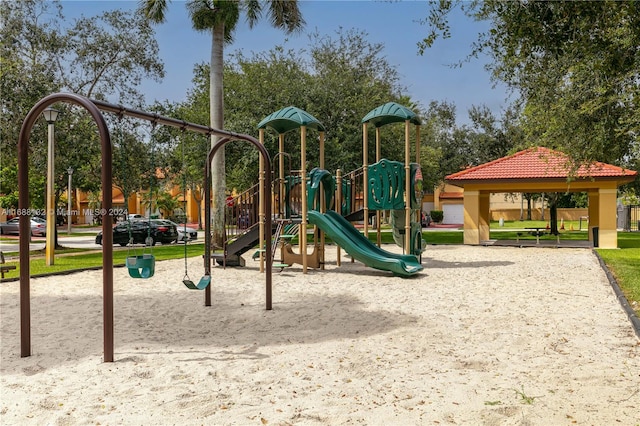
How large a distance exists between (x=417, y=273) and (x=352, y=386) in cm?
863

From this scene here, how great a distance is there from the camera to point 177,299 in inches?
378

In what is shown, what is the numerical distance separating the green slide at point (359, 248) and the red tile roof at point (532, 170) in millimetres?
9949

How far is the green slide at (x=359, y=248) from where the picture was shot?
1238 cm

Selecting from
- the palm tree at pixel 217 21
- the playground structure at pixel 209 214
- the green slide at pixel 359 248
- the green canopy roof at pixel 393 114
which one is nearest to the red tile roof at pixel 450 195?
the palm tree at pixel 217 21

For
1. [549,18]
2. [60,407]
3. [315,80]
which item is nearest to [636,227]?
[315,80]

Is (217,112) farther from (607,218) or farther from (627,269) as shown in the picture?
(607,218)

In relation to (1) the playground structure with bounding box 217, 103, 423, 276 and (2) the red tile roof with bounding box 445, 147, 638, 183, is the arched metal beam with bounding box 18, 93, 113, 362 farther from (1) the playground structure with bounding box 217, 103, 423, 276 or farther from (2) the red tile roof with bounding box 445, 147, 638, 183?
(2) the red tile roof with bounding box 445, 147, 638, 183

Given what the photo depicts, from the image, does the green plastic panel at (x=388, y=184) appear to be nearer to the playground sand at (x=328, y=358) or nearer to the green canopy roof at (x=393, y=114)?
the green canopy roof at (x=393, y=114)

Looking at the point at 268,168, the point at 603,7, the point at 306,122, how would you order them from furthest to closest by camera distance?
1. the point at 306,122
2. the point at 268,168
3. the point at 603,7

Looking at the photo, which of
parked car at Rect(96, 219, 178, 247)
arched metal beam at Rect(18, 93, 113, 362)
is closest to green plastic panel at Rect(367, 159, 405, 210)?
arched metal beam at Rect(18, 93, 113, 362)

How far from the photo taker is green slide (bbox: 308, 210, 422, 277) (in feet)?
40.6

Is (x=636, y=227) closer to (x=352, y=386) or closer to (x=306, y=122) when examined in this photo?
(x=306, y=122)

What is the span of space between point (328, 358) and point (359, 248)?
730cm

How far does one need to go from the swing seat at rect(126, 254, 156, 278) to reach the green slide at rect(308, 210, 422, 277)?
6910 mm
